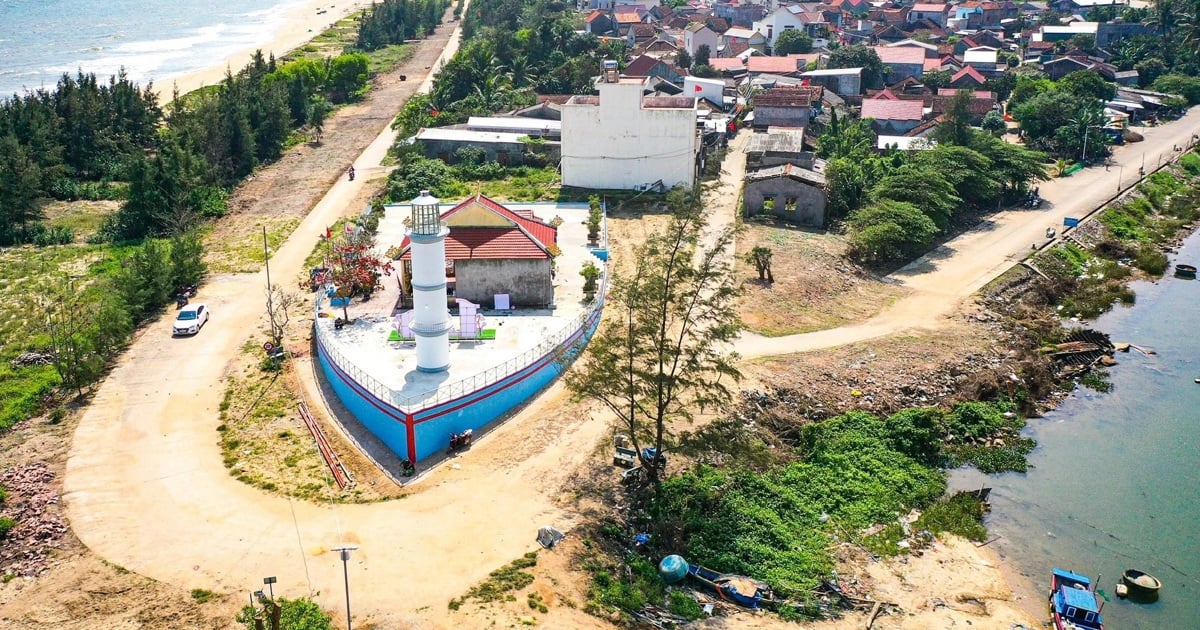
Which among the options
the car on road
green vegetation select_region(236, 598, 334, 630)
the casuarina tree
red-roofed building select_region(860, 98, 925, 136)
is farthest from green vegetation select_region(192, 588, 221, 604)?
red-roofed building select_region(860, 98, 925, 136)

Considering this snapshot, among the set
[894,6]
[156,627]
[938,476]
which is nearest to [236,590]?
[156,627]

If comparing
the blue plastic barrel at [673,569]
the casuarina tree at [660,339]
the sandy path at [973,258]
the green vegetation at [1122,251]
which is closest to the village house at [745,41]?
the sandy path at [973,258]

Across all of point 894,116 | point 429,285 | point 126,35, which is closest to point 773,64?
point 894,116

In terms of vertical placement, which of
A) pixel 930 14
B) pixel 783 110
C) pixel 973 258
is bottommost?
pixel 973 258

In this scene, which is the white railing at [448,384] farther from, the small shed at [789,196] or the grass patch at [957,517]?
the small shed at [789,196]

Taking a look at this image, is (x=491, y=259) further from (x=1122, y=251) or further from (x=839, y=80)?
(x=839, y=80)

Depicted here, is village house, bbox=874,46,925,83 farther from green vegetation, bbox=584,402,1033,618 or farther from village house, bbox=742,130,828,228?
green vegetation, bbox=584,402,1033,618
